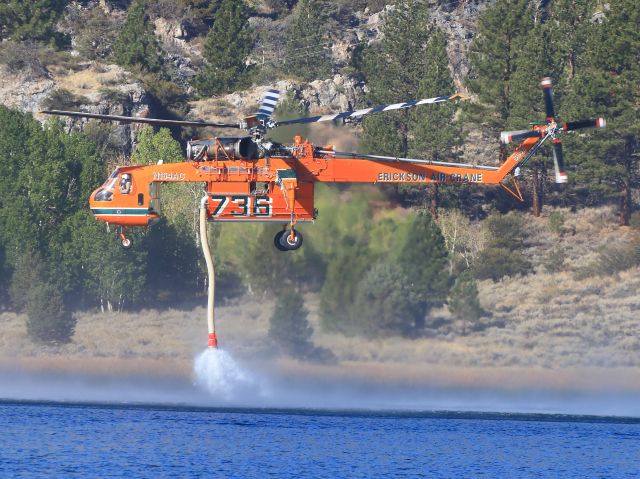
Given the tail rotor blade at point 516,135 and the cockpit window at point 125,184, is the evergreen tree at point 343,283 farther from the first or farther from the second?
the cockpit window at point 125,184

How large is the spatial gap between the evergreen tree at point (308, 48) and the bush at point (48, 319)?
4990cm

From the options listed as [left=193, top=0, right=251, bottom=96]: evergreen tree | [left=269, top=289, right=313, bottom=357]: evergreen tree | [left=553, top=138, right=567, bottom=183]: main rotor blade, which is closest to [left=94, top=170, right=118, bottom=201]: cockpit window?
[left=269, top=289, right=313, bottom=357]: evergreen tree

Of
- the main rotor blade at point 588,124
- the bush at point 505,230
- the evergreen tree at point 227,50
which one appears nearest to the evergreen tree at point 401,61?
the bush at point 505,230

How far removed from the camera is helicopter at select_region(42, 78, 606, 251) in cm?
5488

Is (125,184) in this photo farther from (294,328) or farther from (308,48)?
(308,48)


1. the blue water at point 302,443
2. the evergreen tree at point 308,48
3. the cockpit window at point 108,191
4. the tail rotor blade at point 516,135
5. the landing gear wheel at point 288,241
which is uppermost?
the evergreen tree at point 308,48

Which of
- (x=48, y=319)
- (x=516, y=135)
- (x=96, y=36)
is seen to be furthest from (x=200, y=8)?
(x=516, y=135)

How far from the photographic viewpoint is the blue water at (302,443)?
52.9 meters

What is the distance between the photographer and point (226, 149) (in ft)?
180

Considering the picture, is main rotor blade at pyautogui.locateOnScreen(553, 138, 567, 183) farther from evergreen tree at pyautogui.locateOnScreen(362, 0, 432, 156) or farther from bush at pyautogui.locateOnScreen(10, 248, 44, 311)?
evergreen tree at pyautogui.locateOnScreen(362, 0, 432, 156)

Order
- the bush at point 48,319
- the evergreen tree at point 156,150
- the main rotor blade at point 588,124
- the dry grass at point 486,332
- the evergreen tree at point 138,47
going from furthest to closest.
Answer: the evergreen tree at point 138,47 < the evergreen tree at point 156,150 < the bush at point 48,319 < the dry grass at point 486,332 < the main rotor blade at point 588,124

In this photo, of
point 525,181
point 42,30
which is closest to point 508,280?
point 525,181

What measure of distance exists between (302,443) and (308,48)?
252 ft

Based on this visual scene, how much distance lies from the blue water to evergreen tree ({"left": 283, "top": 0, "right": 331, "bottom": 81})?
62325 mm
